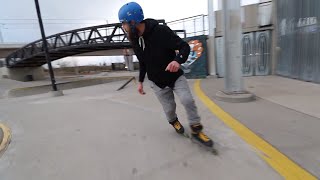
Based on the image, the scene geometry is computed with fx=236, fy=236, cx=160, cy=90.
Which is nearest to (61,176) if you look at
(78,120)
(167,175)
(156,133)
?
(167,175)

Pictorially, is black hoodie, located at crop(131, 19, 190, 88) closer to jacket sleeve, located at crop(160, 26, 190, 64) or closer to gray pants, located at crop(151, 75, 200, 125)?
jacket sleeve, located at crop(160, 26, 190, 64)

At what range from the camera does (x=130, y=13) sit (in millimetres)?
3070

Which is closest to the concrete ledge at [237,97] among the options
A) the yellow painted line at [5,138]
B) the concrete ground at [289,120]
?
the concrete ground at [289,120]

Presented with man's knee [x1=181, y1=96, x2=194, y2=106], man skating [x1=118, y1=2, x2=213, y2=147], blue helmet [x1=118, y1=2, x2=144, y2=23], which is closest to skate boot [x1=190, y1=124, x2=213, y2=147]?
man skating [x1=118, y1=2, x2=213, y2=147]

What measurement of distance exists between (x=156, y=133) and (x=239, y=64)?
2971mm

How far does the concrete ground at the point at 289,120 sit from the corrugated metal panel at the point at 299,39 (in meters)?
1.63

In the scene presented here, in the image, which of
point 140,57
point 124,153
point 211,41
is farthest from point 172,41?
point 211,41

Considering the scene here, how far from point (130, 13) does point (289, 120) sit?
3200 mm

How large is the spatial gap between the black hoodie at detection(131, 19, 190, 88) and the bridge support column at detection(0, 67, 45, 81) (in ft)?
99.0

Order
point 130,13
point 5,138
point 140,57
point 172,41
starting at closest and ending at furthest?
point 130,13
point 172,41
point 140,57
point 5,138

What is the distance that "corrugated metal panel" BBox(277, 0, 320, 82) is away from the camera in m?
7.48

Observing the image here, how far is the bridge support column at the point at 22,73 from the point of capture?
1106 inches

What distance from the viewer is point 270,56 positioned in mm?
10953

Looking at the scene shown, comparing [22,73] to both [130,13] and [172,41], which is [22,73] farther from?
[172,41]
